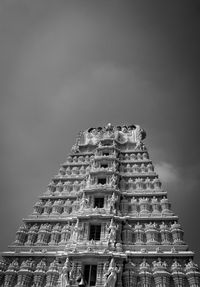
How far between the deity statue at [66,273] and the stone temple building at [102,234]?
0.21 ft

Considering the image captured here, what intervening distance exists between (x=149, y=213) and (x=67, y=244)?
24.1 feet

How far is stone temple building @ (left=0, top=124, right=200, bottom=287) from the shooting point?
17.9 meters

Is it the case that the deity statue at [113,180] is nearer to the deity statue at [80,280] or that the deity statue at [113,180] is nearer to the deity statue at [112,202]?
the deity statue at [112,202]

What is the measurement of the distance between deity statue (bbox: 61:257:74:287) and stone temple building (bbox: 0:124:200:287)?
6 cm

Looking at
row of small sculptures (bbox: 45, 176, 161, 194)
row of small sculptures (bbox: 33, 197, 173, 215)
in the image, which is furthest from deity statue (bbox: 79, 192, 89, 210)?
row of small sculptures (bbox: 45, 176, 161, 194)

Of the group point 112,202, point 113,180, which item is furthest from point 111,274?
point 113,180

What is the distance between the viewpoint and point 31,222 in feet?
75.4

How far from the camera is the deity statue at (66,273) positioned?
680 inches

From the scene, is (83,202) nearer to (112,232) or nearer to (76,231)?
(76,231)

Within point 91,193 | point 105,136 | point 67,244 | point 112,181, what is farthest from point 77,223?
point 105,136

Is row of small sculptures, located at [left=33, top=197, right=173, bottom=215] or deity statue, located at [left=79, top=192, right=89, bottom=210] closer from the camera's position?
row of small sculptures, located at [left=33, top=197, right=173, bottom=215]

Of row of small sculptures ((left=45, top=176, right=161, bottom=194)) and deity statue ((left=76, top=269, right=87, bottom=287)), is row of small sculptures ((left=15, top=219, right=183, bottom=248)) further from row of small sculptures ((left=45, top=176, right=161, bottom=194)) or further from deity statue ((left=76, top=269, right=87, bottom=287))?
row of small sculptures ((left=45, top=176, right=161, bottom=194))

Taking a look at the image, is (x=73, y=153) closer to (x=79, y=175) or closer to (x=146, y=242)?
(x=79, y=175)

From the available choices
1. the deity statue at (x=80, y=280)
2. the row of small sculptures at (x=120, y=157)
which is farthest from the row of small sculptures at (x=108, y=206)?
the row of small sculptures at (x=120, y=157)
